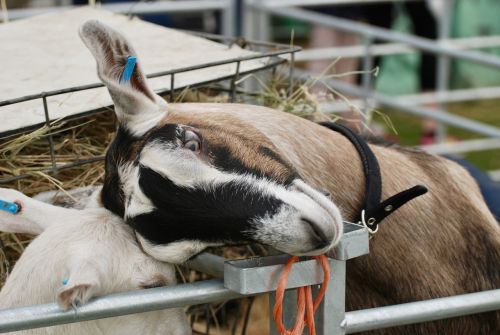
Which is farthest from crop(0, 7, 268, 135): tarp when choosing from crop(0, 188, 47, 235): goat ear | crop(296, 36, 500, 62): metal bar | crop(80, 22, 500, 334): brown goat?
crop(296, 36, 500, 62): metal bar

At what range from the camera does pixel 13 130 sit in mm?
2246

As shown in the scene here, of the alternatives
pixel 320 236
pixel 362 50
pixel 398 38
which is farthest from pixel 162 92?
pixel 362 50

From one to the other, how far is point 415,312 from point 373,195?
41 centimetres

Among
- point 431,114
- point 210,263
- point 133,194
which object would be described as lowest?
point 431,114

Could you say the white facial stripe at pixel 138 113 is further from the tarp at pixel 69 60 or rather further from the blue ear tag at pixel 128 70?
the tarp at pixel 69 60

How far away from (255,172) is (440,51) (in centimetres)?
262

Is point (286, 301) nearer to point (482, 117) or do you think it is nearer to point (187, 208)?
point (187, 208)

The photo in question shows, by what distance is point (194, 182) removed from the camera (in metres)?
1.87

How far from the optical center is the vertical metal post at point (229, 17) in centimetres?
512

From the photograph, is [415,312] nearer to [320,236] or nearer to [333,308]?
[333,308]

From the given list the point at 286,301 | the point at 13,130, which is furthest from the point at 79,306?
the point at 13,130

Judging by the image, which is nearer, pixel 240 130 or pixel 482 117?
pixel 240 130

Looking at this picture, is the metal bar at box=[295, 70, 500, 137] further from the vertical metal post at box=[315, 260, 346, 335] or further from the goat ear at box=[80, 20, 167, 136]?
the vertical metal post at box=[315, 260, 346, 335]

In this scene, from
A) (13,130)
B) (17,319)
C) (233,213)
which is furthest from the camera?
(13,130)
